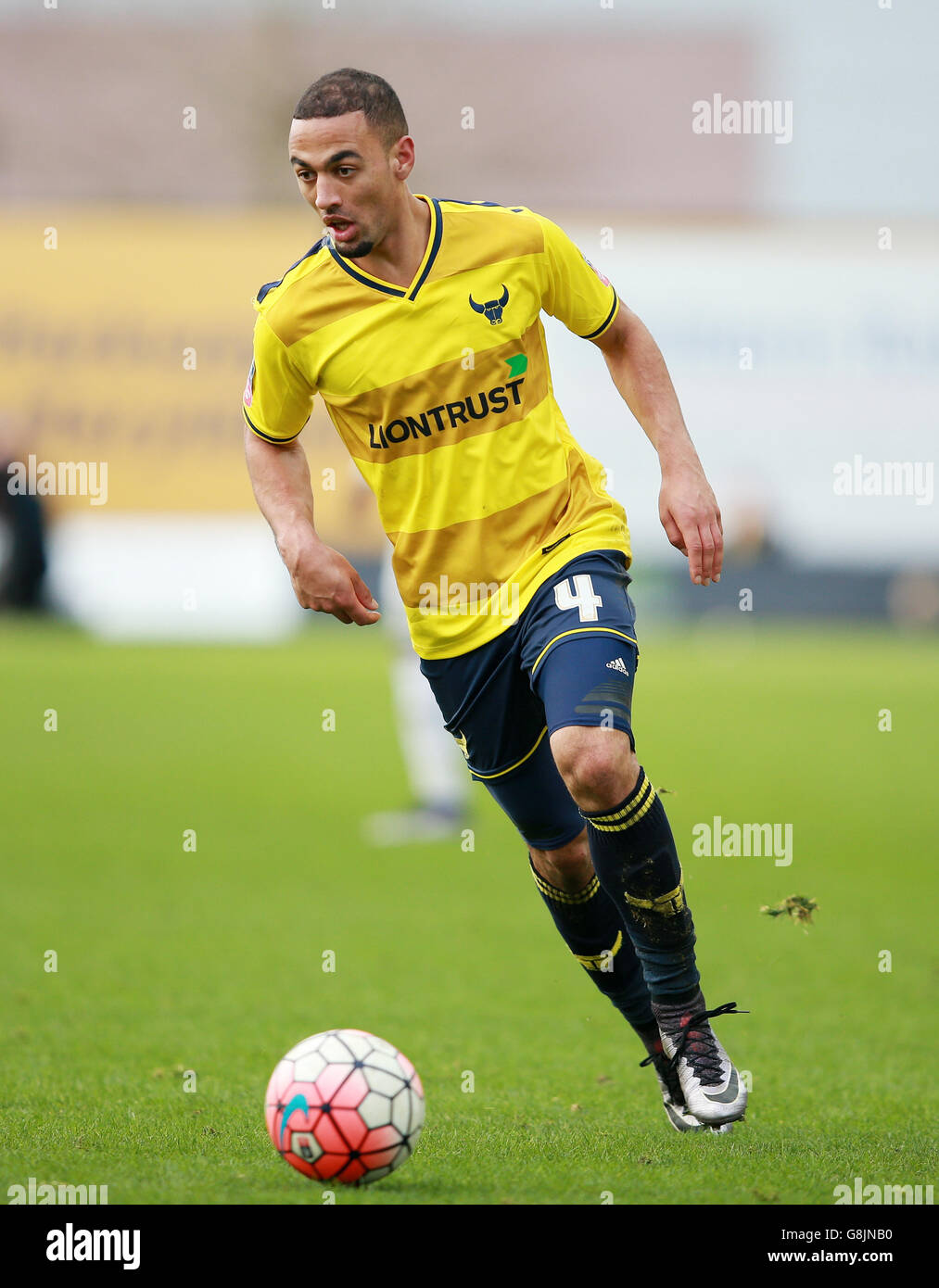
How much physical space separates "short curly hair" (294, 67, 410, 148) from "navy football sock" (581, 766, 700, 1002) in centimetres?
187

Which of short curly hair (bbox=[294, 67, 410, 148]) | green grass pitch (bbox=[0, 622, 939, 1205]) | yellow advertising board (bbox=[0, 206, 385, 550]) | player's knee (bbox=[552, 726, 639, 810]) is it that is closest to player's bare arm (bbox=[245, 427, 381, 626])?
player's knee (bbox=[552, 726, 639, 810])

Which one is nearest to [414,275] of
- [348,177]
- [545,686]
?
[348,177]

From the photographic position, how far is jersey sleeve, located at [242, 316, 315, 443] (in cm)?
477

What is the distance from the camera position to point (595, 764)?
4344mm

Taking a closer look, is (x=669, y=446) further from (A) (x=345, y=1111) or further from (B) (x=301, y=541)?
(A) (x=345, y=1111)

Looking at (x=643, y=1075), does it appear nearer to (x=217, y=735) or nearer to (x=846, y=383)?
(x=217, y=735)

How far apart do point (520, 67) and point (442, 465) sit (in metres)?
38.8

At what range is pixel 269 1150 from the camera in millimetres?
4426

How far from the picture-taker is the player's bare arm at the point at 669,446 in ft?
15.4

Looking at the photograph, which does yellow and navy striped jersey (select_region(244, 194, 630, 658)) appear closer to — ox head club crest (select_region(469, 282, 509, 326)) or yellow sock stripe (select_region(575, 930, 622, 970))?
ox head club crest (select_region(469, 282, 509, 326))

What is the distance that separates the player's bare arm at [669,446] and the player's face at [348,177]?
81 cm

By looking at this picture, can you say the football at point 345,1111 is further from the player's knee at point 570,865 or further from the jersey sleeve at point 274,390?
the jersey sleeve at point 274,390

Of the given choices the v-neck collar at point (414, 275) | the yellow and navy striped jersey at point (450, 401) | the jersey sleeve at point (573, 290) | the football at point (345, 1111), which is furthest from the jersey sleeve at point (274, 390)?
the football at point (345, 1111)

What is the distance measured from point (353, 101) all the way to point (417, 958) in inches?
179
